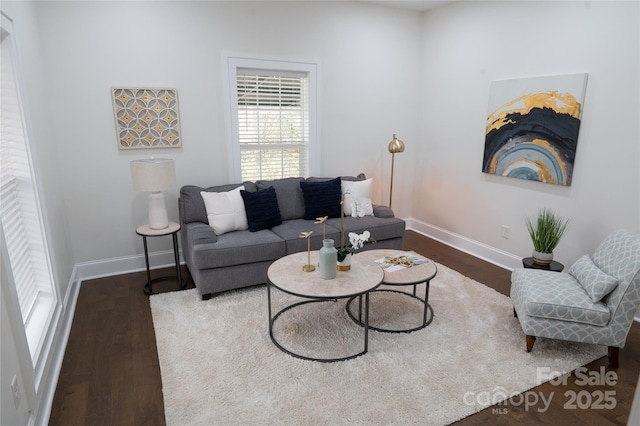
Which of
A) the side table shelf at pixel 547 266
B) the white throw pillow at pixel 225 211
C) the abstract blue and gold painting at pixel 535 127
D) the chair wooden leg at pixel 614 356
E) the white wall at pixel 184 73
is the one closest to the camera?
the chair wooden leg at pixel 614 356

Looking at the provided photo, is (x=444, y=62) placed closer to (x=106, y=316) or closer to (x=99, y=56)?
(x=99, y=56)

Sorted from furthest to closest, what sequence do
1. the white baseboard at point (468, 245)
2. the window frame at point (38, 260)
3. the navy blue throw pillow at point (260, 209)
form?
the white baseboard at point (468, 245) → the navy blue throw pillow at point (260, 209) → the window frame at point (38, 260)

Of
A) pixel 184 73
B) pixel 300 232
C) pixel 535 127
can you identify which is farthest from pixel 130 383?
pixel 535 127

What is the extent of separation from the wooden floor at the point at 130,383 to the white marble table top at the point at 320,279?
2.50ft

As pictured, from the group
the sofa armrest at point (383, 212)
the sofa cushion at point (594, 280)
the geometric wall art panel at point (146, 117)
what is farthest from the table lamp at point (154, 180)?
the sofa cushion at point (594, 280)

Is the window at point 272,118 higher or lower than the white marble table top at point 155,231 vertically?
higher

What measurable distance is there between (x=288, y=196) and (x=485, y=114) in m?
2.30

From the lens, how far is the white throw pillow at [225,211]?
11.8ft

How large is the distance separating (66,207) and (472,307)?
12.3 feet

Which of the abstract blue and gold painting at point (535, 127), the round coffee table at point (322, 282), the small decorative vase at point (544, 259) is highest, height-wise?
the abstract blue and gold painting at point (535, 127)

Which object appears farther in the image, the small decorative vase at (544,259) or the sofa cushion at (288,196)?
the sofa cushion at (288,196)

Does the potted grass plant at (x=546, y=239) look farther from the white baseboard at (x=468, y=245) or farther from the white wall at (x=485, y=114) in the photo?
the white baseboard at (x=468, y=245)

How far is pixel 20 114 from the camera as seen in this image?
2.48 m

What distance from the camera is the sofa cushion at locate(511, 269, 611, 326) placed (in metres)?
2.40
